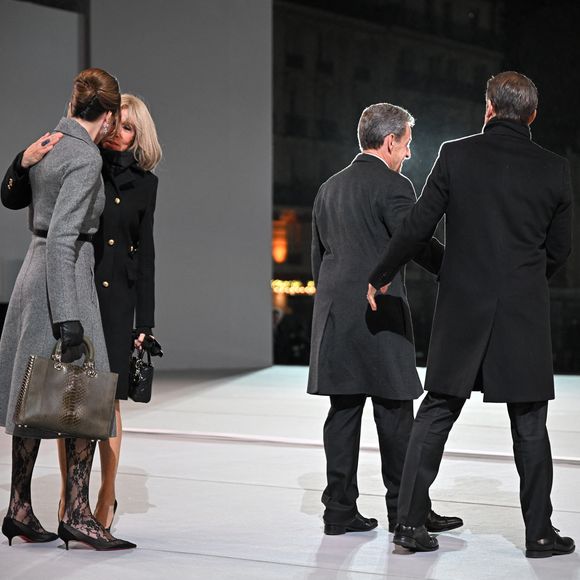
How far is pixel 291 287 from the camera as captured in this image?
34.7ft

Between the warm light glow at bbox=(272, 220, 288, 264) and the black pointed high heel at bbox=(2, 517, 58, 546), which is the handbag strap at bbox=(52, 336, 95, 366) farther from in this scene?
the warm light glow at bbox=(272, 220, 288, 264)

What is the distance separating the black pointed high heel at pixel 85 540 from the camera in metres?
3.47

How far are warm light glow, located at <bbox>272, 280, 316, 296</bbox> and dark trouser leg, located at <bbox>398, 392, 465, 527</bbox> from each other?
280 inches

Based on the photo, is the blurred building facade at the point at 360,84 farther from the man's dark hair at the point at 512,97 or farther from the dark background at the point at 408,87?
the man's dark hair at the point at 512,97

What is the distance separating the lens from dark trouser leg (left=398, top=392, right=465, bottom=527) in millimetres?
3451

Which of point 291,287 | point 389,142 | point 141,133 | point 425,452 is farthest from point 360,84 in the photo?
point 425,452

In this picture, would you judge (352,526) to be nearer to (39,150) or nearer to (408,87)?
(39,150)

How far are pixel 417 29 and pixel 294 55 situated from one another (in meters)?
1.17

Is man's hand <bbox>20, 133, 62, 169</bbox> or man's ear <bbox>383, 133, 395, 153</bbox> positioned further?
man's ear <bbox>383, 133, 395, 153</bbox>

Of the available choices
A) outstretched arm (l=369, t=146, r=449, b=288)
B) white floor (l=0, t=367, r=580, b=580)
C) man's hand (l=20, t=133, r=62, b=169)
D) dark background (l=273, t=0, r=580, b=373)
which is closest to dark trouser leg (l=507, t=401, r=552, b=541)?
white floor (l=0, t=367, r=580, b=580)

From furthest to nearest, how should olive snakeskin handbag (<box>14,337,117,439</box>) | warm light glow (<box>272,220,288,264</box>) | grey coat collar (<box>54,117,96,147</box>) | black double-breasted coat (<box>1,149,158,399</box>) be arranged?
warm light glow (<box>272,220,288,264</box>), black double-breasted coat (<box>1,149,158,399</box>), grey coat collar (<box>54,117,96,147</box>), olive snakeskin handbag (<box>14,337,117,439</box>)

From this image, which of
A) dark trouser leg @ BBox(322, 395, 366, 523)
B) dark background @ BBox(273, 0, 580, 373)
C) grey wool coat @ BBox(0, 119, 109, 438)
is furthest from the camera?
dark background @ BBox(273, 0, 580, 373)

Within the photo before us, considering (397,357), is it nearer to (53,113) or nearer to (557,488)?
(557,488)

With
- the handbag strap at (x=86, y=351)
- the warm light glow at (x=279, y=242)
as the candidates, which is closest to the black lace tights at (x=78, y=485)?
the handbag strap at (x=86, y=351)
